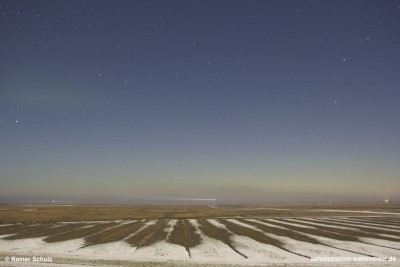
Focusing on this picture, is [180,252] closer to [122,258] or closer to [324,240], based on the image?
[122,258]

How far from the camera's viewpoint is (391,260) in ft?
60.8

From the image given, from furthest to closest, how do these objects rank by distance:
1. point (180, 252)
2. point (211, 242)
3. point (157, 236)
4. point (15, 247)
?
1. point (157, 236)
2. point (211, 242)
3. point (15, 247)
4. point (180, 252)

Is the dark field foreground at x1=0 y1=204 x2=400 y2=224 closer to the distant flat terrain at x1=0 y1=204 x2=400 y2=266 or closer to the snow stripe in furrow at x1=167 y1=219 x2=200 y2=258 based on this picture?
the distant flat terrain at x1=0 y1=204 x2=400 y2=266

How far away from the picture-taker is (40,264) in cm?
1753

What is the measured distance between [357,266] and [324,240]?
8887 mm

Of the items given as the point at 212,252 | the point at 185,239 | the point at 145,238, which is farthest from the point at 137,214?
the point at 212,252

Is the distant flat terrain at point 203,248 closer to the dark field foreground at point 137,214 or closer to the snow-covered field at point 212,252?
the snow-covered field at point 212,252

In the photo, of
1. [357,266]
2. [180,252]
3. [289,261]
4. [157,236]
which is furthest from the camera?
[157,236]

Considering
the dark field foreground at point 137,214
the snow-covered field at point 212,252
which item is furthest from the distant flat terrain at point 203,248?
the dark field foreground at point 137,214

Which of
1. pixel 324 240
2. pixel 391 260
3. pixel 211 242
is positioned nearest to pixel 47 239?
pixel 211 242

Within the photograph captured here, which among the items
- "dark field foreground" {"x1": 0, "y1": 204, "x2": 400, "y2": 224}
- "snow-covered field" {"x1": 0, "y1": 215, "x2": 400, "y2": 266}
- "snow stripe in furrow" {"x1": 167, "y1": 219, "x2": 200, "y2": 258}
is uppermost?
"dark field foreground" {"x1": 0, "y1": 204, "x2": 400, "y2": 224}

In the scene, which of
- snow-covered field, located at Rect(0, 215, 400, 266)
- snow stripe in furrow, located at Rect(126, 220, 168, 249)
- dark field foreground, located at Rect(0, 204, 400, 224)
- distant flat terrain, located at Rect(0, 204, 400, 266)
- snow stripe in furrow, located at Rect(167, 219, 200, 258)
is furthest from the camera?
dark field foreground, located at Rect(0, 204, 400, 224)

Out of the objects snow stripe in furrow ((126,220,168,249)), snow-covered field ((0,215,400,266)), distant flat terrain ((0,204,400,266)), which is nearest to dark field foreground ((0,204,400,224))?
distant flat terrain ((0,204,400,266))

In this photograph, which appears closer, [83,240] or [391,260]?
[391,260]
